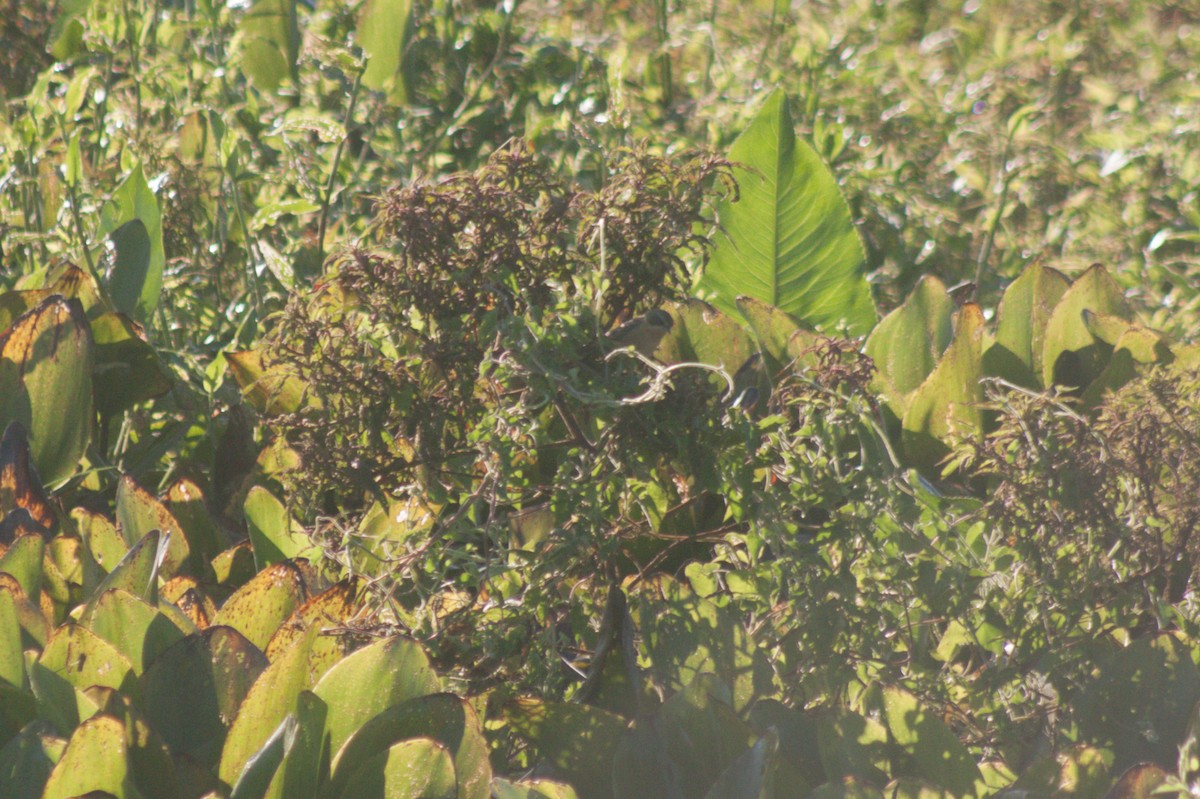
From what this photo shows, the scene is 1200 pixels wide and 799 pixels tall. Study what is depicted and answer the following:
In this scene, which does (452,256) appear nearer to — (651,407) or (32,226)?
(651,407)

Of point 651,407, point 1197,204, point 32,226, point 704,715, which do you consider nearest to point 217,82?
point 32,226

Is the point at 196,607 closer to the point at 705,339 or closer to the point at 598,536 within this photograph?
the point at 598,536

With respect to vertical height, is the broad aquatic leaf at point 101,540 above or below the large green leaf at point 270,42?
below

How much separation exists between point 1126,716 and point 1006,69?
2.67 meters

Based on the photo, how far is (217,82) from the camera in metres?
2.24

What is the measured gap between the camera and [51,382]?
5.20ft

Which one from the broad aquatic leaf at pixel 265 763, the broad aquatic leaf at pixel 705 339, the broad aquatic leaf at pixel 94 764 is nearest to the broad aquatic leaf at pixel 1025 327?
the broad aquatic leaf at pixel 705 339

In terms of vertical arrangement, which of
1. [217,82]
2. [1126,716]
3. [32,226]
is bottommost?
[1126,716]

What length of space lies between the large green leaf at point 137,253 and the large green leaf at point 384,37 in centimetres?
50

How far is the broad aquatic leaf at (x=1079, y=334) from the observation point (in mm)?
1566

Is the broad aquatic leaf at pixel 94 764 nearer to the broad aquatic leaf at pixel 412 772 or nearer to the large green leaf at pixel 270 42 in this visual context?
the broad aquatic leaf at pixel 412 772

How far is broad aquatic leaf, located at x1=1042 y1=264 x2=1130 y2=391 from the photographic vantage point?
1566mm

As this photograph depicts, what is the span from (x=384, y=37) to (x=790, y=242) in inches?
33.8

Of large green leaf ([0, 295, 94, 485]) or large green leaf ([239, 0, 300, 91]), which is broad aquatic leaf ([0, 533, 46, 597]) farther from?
large green leaf ([239, 0, 300, 91])
